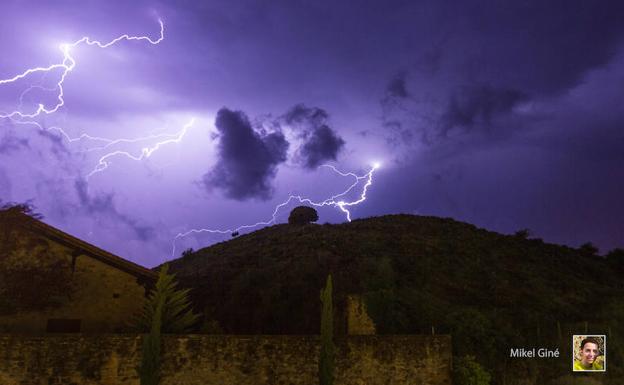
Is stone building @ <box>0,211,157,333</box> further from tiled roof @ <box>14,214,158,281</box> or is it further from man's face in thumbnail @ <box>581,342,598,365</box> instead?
man's face in thumbnail @ <box>581,342,598,365</box>

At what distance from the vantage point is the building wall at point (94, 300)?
17156 millimetres

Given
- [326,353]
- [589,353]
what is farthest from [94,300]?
[589,353]

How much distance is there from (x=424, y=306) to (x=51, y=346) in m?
13.4

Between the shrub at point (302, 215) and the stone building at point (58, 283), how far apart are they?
35.8 metres

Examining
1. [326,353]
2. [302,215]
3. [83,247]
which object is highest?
[302,215]

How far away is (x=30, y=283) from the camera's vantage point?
17.1 m

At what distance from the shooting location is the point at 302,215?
2158 inches

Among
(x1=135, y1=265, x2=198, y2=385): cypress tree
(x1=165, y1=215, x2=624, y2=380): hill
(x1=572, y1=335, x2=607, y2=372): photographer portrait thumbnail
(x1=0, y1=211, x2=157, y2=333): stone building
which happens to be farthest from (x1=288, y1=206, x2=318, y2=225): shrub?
(x1=135, y1=265, x2=198, y2=385): cypress tree

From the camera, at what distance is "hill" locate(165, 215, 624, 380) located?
63.2ft

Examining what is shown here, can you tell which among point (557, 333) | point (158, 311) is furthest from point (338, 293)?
point (158, 311)

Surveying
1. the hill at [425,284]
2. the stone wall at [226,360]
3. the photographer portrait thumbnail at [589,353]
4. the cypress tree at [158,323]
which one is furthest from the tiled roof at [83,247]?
the photographer portrait thumbnail at [589,353]

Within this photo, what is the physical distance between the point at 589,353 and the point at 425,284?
388 inches

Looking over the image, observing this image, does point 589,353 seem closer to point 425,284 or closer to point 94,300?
point 425,284

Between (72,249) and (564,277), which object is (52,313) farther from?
(564,277)
